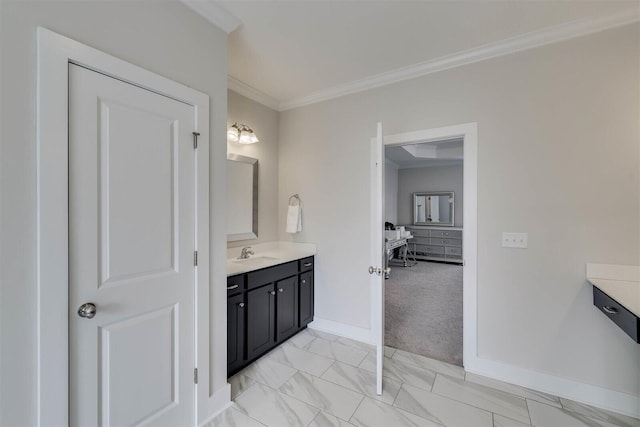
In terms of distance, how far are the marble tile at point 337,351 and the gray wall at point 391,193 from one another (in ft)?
16.3

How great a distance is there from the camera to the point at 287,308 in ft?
9.30

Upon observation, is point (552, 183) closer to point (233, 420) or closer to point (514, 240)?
point (514, 240)

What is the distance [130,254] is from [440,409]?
220 cm

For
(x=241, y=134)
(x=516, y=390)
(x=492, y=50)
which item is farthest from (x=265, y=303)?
(x=492, y=50)

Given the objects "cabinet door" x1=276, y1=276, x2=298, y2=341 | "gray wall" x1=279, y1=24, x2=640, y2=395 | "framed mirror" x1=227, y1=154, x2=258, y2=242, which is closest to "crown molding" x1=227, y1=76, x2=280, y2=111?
"framed mirror" x1=227, y1=154, x2=258, y2=242

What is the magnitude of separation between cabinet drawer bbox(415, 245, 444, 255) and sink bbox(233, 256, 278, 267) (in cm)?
550

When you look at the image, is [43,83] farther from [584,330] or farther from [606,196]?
[584,330]

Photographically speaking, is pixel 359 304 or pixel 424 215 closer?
pixel 359 304

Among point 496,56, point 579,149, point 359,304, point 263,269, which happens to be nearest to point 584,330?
point 579,149

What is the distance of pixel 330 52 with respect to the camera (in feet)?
7.63

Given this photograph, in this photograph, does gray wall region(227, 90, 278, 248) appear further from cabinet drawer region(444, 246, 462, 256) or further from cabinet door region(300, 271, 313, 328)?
cabinet drawer region(444, 246, 462, 256)

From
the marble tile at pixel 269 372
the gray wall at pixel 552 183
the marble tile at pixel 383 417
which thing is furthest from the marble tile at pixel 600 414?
the marble tile at pixel 269 372

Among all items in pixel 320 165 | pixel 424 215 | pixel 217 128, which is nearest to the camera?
pixel 217 128

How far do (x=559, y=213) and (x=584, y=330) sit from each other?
2.81 feet
